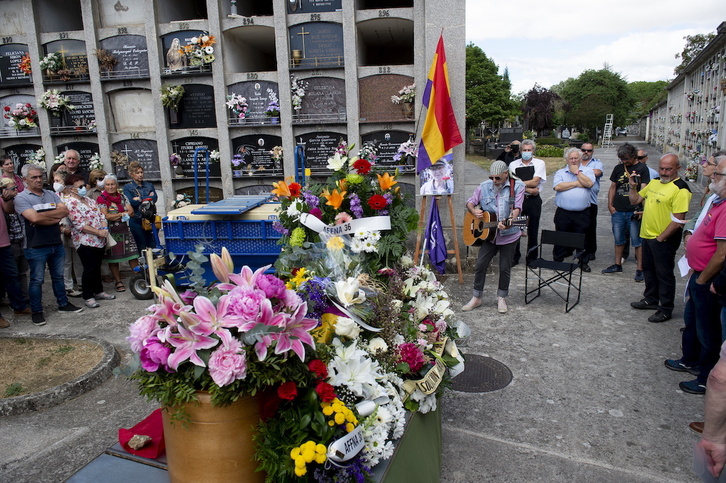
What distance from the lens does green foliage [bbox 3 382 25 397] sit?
4270 millimetres

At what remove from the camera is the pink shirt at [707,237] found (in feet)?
11.9

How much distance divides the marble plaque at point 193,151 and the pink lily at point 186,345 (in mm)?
6646

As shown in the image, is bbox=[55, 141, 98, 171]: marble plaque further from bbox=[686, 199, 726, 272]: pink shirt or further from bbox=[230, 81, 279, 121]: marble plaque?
bbox=[686, 199, 726, 272]: pink shirt

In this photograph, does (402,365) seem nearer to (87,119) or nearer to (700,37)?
(87,119)

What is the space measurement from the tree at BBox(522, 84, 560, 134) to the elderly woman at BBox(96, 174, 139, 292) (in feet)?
129

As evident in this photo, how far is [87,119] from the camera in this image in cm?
822

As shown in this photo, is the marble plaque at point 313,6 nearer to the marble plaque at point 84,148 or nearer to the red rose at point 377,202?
the marble plaque at point 84,148

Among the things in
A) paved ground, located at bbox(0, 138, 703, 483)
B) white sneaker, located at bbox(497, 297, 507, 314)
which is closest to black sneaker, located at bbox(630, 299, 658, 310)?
paved ground, located at bbox(0, 138, 703, 483)

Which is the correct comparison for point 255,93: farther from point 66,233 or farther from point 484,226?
point 484,226

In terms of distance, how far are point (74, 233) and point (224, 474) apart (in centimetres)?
572

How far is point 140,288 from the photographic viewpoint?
22.5 feet

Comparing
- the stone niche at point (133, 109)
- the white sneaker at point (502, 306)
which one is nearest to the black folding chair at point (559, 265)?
the white sneaker at point (502, 306)

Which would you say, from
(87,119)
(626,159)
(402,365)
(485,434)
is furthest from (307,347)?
(87,119)

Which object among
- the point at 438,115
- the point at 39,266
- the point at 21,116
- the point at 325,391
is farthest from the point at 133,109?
the point at 325,391
